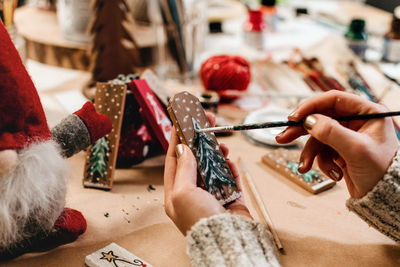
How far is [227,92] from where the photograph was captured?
995 millimetres

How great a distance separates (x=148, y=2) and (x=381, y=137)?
0.82 m

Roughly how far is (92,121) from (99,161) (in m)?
0.14

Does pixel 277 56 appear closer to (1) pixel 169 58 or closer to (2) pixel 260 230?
(1) pixel 169 58

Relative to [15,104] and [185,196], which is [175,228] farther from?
[15,104]

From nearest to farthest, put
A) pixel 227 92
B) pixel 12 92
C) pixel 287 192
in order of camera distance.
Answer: pixel 12 92 → pixel 287 192 → pixel 227 92

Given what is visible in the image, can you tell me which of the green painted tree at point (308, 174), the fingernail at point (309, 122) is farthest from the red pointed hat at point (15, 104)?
the green painted tree at point (308, 174)

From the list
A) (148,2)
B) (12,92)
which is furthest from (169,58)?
(12,92)

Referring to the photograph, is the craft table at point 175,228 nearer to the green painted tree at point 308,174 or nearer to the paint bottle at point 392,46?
the green painted tree at point 308,174

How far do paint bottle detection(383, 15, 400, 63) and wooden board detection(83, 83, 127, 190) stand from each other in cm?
100

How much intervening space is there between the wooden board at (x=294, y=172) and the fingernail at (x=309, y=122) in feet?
0.61

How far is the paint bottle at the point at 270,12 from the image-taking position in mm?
1448

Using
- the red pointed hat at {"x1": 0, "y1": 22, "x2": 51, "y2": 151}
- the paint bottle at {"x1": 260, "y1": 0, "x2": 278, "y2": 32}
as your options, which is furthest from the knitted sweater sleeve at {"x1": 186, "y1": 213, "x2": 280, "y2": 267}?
the paint bottle at {"x1": 260, "y1": 0, "x2": 278, "y2": 32}

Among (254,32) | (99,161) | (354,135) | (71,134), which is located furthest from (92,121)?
(254,32)

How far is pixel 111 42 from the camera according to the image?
34.7 inches
